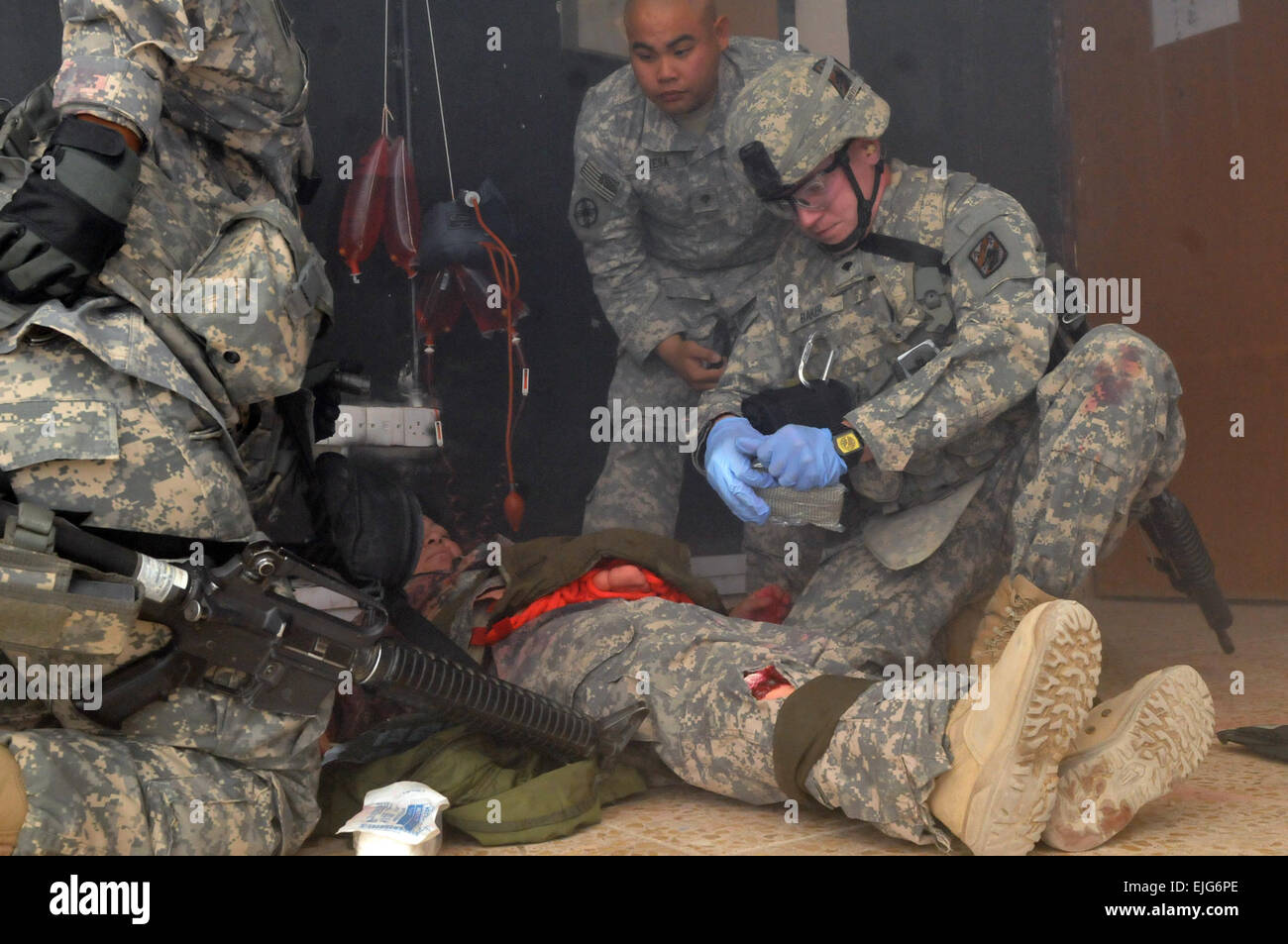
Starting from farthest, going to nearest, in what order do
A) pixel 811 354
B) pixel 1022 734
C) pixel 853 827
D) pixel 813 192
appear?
pixel 811 354 < pixel 813 192 < pixel 853 827 < pixel 1022 734

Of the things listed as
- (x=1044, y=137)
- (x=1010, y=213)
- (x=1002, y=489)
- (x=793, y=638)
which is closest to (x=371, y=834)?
(x=793, y=638)

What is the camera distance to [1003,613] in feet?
7.55

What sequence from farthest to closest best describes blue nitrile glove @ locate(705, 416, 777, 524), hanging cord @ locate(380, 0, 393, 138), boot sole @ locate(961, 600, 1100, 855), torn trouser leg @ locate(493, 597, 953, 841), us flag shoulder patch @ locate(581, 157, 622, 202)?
us flag shoulder patch @ locate(581, 157, 622, 202) → hanging cord @ locate(380, 0, 393, 138) → blue nitrile glove @ locate(705, 416, 777, 524) → torn trouser leg @ locate(493, 597, 953, 841) → boot sole @ locate(961, 600, 1100, 855)

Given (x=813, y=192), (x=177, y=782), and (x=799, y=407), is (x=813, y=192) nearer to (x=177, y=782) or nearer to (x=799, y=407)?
(x=799, y=407)

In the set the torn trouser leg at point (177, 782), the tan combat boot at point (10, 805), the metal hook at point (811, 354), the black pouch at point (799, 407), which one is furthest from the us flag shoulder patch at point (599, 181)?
the tan combat boot at point (10, 805)

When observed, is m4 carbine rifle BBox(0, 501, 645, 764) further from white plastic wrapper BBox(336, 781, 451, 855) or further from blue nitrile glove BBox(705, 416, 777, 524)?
blue nitrile glove BBox(705, 416, 777, 524)

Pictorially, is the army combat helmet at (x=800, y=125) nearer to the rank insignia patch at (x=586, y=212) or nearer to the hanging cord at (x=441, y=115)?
the rank insignia patch at (x=586, y=212)

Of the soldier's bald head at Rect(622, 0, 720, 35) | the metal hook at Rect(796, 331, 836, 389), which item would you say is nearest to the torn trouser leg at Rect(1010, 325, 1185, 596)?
the metal hook at Rect(796, 331, 836, 389)

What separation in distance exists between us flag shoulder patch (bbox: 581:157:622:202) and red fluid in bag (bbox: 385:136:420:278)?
0.51 meters

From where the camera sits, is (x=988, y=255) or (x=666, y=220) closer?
(x=988, y=255)

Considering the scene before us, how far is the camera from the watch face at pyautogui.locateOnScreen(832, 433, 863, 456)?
229cm

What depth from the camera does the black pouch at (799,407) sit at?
2.44 meters

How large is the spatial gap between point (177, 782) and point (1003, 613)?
1573mm

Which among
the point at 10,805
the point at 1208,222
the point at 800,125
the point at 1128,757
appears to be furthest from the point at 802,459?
the point at 1208,222
